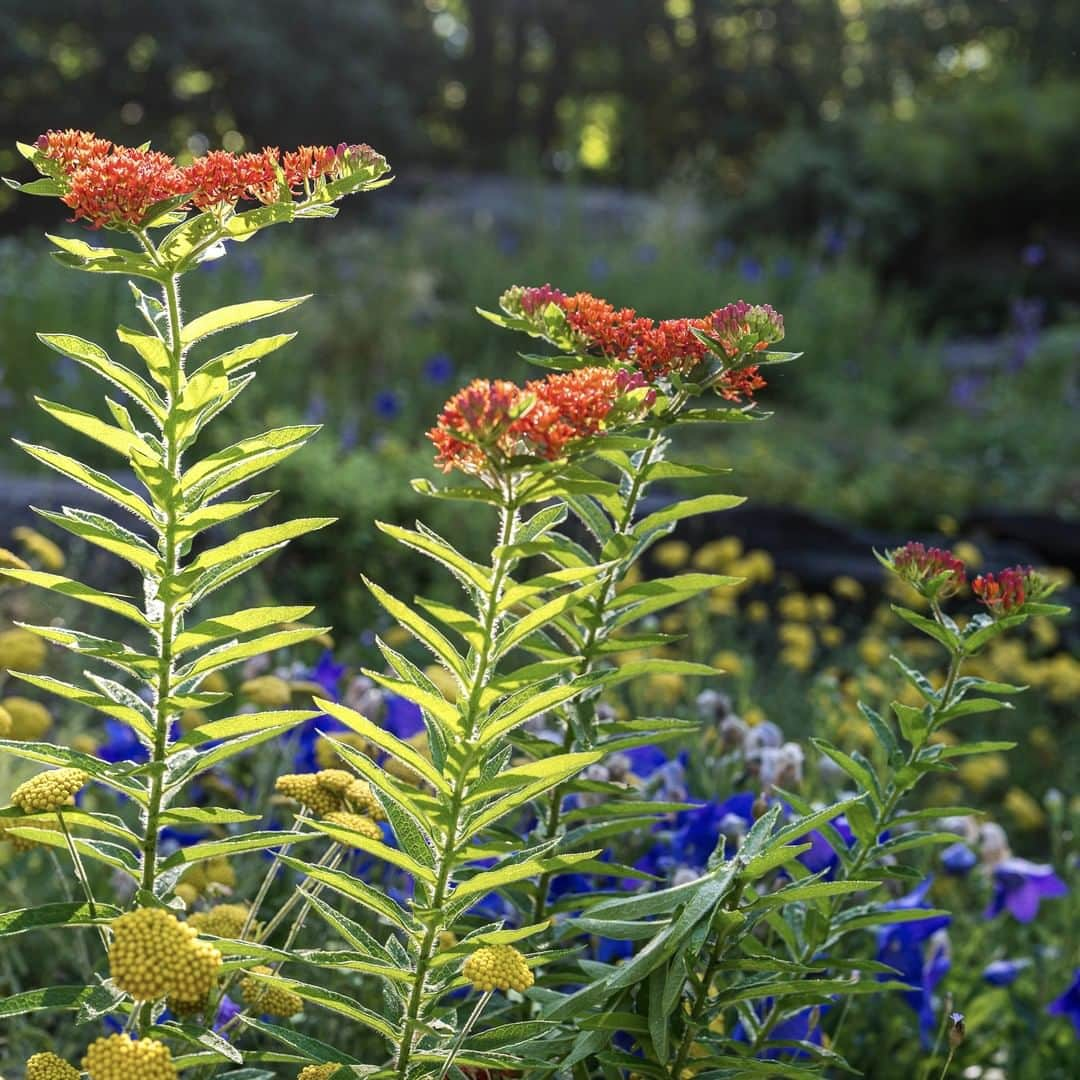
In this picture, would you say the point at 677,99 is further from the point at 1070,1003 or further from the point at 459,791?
the point at 459,791

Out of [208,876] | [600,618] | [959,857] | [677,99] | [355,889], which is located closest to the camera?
[355,889]

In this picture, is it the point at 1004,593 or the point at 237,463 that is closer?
the point at 237,463

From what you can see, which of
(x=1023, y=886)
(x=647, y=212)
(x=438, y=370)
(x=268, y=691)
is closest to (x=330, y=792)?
(x=268, y=691)

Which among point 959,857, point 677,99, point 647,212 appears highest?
point 677,99

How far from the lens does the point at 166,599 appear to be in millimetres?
1173

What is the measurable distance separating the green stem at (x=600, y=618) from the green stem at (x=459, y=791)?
0.57 ft

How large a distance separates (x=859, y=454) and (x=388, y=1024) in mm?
6236

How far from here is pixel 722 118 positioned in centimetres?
1902

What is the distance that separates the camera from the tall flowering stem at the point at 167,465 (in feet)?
3.59

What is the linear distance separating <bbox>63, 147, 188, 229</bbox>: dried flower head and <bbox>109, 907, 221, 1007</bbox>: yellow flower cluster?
52cm

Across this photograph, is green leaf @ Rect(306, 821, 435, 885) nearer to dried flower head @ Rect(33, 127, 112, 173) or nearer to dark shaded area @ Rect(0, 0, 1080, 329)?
dried flower head @ Rect(33, 127, 112, 173)

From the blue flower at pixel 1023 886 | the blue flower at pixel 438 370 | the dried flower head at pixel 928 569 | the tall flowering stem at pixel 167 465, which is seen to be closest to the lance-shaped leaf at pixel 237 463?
the tall flowering stem at pixel 167 465

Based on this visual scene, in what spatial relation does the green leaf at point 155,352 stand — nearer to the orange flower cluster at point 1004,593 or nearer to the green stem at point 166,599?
the green stem at point 166,599

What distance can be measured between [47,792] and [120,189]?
512mm
